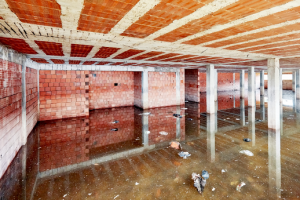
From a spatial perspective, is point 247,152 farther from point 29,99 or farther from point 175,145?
point 29,99

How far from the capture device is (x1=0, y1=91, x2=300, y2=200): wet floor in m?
2.76

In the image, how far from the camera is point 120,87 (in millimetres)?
11047

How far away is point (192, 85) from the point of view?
13172 millimetres

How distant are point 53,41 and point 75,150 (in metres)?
2.81

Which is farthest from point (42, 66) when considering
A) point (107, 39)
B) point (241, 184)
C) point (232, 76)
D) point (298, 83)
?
point (232, 76)

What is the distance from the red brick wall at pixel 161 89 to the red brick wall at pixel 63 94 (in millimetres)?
3978

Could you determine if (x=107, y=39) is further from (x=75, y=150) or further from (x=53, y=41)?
(x=75, y=150)

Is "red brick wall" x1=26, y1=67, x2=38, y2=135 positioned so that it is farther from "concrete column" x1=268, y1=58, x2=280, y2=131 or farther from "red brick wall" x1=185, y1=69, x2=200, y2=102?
"red brick wall" x1=185, y1=69, x2=200, y2=102

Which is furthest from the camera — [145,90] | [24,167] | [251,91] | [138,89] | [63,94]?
[138,89]

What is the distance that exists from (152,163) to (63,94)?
241 inches

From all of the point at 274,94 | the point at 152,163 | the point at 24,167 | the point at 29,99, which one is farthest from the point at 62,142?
the point at 274,94

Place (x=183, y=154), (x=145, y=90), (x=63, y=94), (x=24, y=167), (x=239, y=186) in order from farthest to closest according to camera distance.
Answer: (x=145, y=90)
(x=63, y=94)
(x=183, y=154)
(x=24, y=167)
(x=239, y=186)

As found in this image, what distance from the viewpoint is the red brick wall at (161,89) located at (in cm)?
1048

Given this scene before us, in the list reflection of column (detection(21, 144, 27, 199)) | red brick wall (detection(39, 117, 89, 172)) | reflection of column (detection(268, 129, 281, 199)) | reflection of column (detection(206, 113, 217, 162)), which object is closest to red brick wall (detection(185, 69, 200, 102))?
reflection of column (detection(206, 113, 217, 162))
